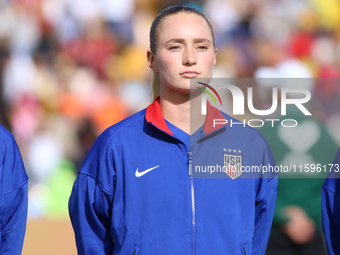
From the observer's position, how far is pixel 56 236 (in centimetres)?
375

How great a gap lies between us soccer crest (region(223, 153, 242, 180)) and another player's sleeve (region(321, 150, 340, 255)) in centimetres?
45

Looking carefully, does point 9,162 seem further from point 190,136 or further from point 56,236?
point 56,236

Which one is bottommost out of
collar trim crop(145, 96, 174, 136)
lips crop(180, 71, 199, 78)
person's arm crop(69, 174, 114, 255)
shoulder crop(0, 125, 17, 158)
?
person's arm crop(69, 174, 114, 255)

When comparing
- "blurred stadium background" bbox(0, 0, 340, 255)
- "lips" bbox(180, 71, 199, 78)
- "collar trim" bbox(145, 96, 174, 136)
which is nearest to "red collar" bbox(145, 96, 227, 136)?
"collar trim" bbox(145, 96, 174, 136)

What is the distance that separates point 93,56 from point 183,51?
250cm

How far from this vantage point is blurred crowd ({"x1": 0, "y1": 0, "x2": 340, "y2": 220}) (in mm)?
4176

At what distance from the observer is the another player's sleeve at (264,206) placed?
2.17 metres

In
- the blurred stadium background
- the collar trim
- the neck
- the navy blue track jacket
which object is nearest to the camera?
the navy blue track jacket

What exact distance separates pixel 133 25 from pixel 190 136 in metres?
2.56

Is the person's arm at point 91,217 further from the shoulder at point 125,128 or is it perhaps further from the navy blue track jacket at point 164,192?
the shoulder at point 125,128

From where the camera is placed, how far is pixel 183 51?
2033 millimetres

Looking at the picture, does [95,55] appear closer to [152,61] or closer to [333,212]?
[152,61]

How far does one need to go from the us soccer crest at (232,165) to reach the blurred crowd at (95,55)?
2.12 m

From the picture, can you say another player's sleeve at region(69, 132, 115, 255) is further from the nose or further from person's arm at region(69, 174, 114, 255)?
the nose
